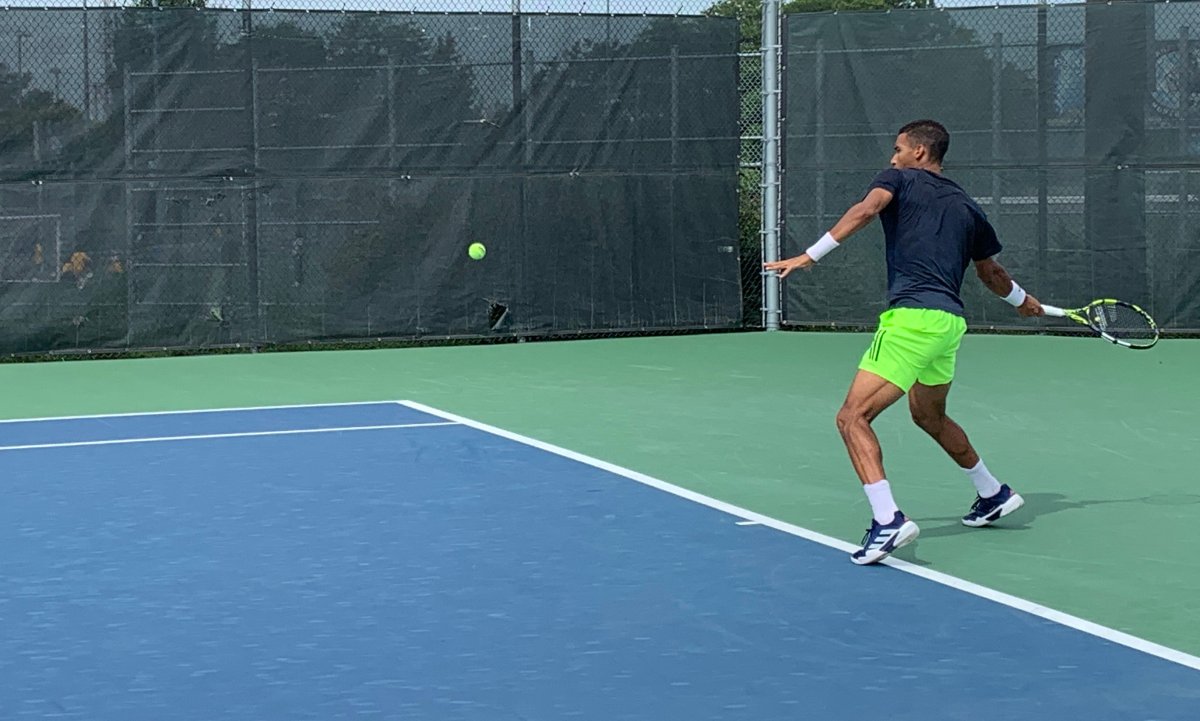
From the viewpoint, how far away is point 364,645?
4.85 m

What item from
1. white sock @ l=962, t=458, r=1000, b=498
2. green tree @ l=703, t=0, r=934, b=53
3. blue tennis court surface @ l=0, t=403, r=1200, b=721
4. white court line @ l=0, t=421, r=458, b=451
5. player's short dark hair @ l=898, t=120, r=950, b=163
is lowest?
blue tennis court surface @ l=0, t=403, r=1200, b=721

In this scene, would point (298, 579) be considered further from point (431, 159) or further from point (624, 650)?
point (431, 159)

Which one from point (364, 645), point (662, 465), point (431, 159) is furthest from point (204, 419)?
point (364, 645)

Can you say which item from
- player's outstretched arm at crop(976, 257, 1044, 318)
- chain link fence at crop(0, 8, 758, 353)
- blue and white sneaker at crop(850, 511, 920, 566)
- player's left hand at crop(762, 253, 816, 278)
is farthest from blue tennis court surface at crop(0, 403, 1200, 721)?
chain link fence at crop(0, 8, 758, 353)

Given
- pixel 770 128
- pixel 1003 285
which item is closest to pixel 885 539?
pixel 1003 285

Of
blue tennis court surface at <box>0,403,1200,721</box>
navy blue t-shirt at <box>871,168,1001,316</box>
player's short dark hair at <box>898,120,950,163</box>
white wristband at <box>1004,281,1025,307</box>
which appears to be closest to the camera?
blue tennis court surface at <box>0,403,1200,721</box>

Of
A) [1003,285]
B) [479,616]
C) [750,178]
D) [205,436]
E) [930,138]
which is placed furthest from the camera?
A: [750,178]

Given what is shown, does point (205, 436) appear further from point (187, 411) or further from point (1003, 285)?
point (1003, 285)

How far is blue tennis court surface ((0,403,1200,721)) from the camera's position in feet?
14.1

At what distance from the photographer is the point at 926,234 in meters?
6.21

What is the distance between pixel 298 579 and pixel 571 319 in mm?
8262

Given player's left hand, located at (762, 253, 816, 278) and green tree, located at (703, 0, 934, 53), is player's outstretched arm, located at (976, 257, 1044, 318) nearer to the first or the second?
player's left hand, located at (762, 253, 816, 278)

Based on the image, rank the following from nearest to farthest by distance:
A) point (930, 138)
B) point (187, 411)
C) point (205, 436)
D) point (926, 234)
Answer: point (926, 234) → point (930, 138) → point (205, 436) → point (187, 411)

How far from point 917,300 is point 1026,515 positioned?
3.58 ft
